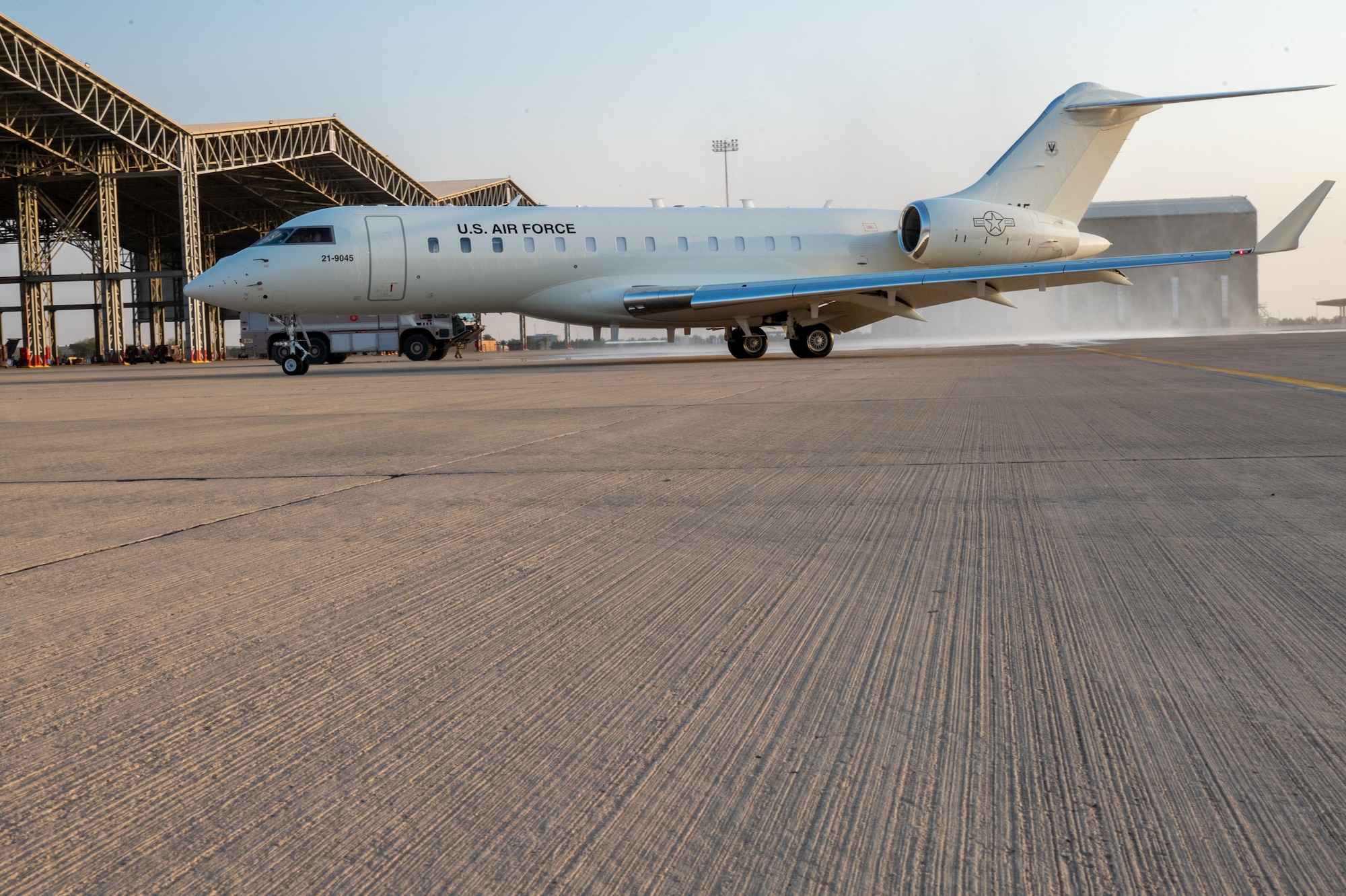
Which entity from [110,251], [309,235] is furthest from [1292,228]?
[110,251]

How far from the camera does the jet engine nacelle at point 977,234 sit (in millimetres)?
22625

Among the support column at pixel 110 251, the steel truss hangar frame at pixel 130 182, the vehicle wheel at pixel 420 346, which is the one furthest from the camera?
the support column at pixel 110 251

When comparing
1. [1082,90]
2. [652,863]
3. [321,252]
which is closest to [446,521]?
[652,863]

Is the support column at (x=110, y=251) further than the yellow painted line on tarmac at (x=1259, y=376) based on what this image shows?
Yes

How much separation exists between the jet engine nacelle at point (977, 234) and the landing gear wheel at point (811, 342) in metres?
2.72

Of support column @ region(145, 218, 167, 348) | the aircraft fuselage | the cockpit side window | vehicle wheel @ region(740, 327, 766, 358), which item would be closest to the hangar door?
the aircraft fuselage

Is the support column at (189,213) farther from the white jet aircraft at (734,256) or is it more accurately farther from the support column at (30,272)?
the white jet aircraft at (734,256)

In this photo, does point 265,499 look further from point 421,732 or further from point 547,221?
point 547,221

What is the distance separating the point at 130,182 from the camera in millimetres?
45906

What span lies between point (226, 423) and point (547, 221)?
1256cm

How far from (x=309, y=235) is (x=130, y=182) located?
32.7 meters

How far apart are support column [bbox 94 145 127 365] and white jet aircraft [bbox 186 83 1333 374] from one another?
882 inches

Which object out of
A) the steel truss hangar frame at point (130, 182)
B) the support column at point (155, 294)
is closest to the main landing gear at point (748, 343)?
the steel truss hangar frame at point (130, 182)

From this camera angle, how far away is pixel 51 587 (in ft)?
10.2
